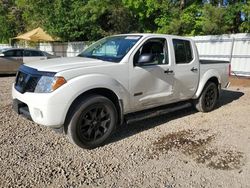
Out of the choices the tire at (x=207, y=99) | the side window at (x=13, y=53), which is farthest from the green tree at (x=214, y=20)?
the side window at (x=13, y=53)

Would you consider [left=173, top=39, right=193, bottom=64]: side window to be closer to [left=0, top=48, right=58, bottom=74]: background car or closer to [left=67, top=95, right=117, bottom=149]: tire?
[left=67, top=95, right=117, bottom=149]: tire

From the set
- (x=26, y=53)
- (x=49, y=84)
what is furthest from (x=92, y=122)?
(x=26, y=53)

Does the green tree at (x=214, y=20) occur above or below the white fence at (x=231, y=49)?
above

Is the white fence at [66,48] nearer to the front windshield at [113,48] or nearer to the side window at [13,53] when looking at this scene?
the side window at [13,53]

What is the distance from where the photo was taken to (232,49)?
1268 cm

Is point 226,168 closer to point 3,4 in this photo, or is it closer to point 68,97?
point 68,97

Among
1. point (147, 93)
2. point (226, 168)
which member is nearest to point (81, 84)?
point (147, 93)

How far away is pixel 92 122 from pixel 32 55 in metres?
10.9

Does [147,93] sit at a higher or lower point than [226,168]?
higher

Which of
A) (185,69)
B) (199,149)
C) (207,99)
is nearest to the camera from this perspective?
(199,149)

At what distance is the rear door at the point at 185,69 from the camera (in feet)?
19.3

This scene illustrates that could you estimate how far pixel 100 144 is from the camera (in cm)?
470

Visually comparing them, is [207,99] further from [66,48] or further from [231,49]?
[66,48]

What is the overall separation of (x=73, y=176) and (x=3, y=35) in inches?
1185
